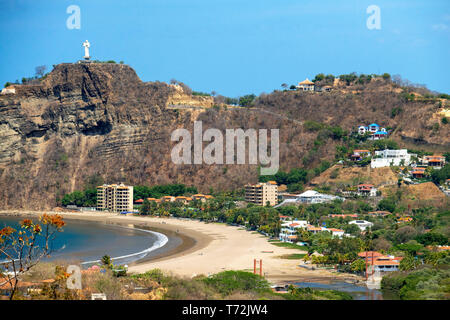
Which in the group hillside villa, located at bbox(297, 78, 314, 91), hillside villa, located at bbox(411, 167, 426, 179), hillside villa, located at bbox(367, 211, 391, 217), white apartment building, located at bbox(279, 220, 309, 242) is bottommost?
white apartment building, located at bbox(279, 220, 309, 242)

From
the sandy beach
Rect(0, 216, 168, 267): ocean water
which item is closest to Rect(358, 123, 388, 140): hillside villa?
the sandy beach

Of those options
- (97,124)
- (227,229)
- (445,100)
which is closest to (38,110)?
(97,124)

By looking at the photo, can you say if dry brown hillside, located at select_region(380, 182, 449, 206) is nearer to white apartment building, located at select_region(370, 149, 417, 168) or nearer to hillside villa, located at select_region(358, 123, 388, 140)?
white apartment building, located at select_region(370, 149, 417, 168)

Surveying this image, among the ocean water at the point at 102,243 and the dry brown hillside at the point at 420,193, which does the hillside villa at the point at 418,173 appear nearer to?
the dry brown hillside at the point at 420,193

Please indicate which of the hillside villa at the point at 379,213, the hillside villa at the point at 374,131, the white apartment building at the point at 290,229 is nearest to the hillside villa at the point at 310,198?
the hillside villa at the point at 379,213

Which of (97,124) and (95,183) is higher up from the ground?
(97,124)

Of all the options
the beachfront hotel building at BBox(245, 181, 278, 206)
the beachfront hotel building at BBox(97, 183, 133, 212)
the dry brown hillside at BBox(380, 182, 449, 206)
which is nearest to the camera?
the dry brown hillside at BBox(380, 182, 449, 206)

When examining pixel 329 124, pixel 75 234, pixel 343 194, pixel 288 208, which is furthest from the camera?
pixel 329 124

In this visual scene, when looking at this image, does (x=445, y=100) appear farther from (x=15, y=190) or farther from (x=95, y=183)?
(x=15, y=190)
